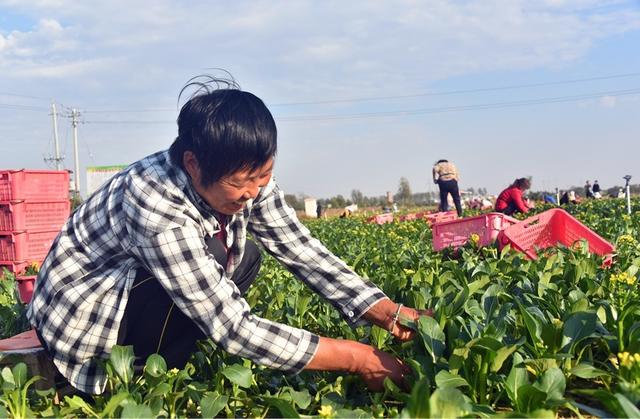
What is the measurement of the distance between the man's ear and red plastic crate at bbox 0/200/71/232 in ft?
20.2

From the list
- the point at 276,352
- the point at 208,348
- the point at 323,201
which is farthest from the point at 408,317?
the point at 323,201

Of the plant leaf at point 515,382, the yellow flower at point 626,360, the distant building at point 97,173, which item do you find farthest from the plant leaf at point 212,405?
the distant building at point 97,173

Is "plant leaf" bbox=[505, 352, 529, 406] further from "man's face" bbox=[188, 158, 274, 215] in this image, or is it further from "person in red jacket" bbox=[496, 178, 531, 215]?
"person in red jacket" bbox=[496, 178, 531, 215]

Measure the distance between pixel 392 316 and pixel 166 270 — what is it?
2.92 feet

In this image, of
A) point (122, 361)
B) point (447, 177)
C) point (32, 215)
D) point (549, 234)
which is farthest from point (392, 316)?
point (447, 177)

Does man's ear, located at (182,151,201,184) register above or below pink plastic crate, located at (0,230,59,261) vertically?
above

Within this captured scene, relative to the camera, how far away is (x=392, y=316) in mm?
2598

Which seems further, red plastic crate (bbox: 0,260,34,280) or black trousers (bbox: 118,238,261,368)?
red plastic crate (bbox: 0,260,34,280)

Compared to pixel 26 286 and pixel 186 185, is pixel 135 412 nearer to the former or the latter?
pixel 186 185

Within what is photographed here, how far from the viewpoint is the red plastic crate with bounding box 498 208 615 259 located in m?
4.78

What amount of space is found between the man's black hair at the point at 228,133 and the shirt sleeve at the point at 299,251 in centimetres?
59

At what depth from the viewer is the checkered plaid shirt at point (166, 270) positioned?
230 cm

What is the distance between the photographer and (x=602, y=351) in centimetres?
248

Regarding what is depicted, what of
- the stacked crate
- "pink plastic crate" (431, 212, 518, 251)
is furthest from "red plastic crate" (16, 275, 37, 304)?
"pink plastic crate" (431, 212, 518, 251)
